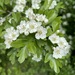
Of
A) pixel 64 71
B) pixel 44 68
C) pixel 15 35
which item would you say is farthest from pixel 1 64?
pixel 15 35

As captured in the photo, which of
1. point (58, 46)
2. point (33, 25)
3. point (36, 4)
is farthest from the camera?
point (36, 4)

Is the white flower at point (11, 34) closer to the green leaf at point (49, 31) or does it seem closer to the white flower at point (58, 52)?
the green leaf at point (49, 31)

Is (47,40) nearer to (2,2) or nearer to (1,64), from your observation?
(2,2)

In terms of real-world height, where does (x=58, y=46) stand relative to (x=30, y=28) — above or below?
below

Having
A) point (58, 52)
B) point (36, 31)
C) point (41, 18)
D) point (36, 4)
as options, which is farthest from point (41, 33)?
point (36, 4)

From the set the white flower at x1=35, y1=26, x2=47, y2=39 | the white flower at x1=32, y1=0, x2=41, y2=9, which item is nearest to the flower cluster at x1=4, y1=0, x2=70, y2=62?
the white flower at x1=35, y1=26, x2=47, y2=39

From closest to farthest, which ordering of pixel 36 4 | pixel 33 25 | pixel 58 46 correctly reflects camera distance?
pixel 33 25, pixel 58 46, pixel 36 4

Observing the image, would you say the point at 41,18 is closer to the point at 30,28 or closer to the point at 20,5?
the point at 30,28

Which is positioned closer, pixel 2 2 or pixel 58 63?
pixel 58 63

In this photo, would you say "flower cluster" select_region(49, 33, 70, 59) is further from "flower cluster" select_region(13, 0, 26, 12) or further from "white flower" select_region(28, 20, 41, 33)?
"flower cluster" select_region(13, 0, 26, 12)
